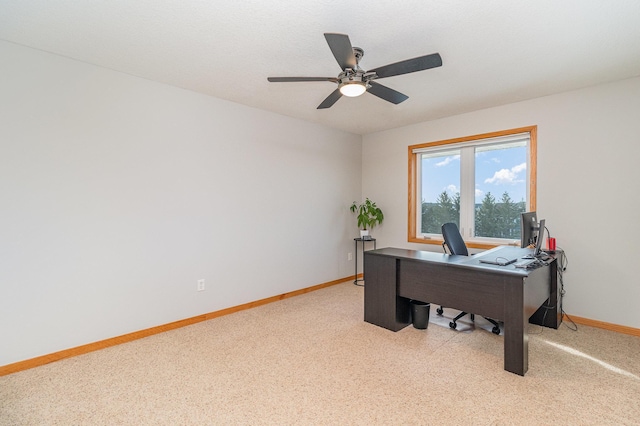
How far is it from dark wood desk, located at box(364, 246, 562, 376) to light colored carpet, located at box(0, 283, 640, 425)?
18 cm

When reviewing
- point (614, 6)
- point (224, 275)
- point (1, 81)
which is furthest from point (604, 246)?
point (1, 81)

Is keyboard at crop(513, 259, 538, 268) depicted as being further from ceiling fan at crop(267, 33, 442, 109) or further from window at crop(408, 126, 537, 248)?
ceiling fan at crop(267, 33, 442, 109)

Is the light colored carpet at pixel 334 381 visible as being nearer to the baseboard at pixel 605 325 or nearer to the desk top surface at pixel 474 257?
the baseboard at pixel 605 325

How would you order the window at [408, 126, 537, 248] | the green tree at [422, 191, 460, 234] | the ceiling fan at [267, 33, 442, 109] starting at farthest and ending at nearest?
the green tree at [422, 191, 460, 234] → the window at [408, 126, 537, 248] → the ceiling fan at [267, 33, 442, 109]

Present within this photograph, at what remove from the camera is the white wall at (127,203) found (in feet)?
7.75

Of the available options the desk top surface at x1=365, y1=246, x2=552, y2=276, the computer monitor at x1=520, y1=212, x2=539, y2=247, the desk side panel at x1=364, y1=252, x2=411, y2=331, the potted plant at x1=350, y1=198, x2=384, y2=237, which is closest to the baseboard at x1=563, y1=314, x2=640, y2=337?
the desk top surface at x1=365, y1=246, x2=552, y2=276

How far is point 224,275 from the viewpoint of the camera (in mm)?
3580

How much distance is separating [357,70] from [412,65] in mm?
386

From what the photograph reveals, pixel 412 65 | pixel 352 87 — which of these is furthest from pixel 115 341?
pixel 412 65

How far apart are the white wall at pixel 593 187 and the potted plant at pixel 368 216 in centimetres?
205

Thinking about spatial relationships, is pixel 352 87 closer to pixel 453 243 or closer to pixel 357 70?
pixel 357 70

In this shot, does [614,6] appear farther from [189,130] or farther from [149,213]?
[149,213]

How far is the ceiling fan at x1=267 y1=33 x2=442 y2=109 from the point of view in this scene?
1867mm

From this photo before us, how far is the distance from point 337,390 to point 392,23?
2.53 m
